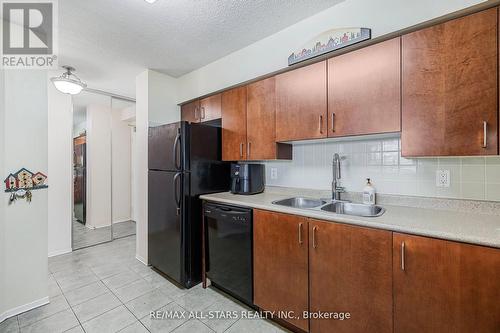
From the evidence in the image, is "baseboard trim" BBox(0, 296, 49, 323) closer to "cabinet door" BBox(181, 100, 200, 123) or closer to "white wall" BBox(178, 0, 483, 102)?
"cabinet door" BBox(181, 100, 200, 123)

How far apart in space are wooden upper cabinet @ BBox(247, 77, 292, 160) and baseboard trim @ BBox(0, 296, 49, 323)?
2.25 meters

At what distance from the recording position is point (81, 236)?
3625 mm

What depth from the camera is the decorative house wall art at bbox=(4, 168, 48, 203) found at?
1820 millimetres

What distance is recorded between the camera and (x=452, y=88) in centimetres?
125

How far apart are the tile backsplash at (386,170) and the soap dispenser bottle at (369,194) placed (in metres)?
0.07

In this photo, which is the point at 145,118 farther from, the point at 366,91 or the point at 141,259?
the point at 366,91

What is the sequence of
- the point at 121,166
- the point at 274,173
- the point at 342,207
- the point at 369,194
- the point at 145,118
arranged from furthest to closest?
the point at 121,166
the point at 145,118
the point at 274,173
the point at 342,207
the point at 369,194

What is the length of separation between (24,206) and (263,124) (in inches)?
86.7

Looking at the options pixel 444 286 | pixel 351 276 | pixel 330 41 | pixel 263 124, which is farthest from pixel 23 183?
pixel 444 286

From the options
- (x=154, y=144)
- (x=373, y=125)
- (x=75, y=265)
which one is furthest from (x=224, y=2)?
(x=75, y=265)

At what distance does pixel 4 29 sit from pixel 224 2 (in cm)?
182

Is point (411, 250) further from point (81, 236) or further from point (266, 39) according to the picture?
point (81, 236)

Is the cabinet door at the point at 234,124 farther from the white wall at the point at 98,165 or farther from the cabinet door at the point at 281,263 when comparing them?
the white wall at the point at 98,165

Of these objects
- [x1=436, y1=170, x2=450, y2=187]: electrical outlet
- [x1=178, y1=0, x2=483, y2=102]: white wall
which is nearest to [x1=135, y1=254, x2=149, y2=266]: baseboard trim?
[x1=178, y1=0, x2=483, y2=102]: white wall
